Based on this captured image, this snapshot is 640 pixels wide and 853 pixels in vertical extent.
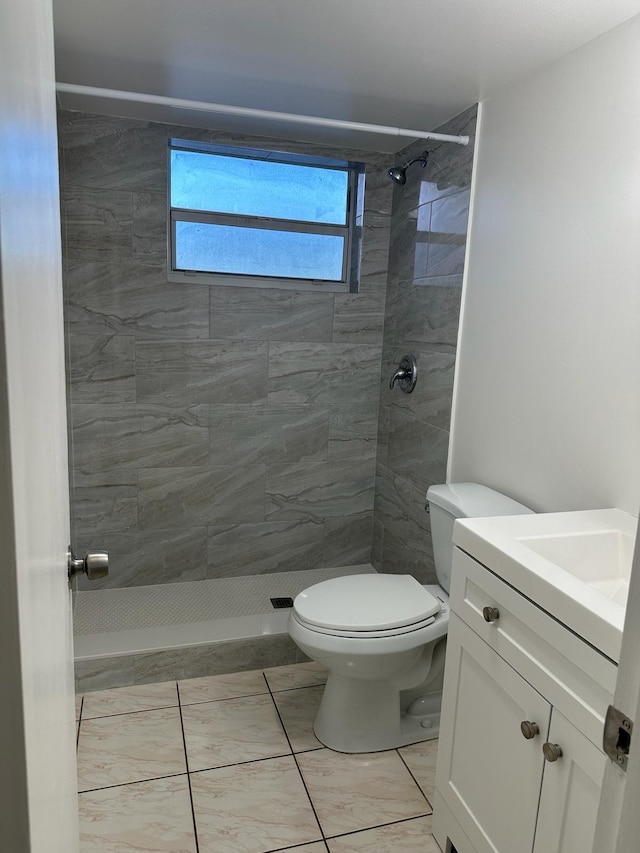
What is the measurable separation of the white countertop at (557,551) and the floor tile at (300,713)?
1.04 m

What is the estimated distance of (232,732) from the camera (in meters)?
2.14

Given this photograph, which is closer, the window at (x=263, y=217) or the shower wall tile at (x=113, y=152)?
the shower wall tile at (x=113, y=152)

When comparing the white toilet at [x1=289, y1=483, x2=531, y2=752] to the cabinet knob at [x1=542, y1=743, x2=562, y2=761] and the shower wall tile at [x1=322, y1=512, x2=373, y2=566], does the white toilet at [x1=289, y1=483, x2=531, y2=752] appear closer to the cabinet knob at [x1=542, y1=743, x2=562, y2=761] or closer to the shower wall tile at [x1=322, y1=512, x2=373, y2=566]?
the cabinet knob at [x1=542, y1=743, x2=562, y2=761]

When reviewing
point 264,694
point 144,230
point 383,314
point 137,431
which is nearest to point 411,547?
point 264,694

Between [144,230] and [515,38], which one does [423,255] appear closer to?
[515,38]

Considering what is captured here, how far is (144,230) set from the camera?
2701 millimetres

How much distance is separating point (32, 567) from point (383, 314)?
269 cm

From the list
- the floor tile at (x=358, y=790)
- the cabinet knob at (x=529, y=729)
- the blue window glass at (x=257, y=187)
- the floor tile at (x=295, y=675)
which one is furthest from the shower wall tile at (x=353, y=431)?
the cabinet knob at (x=529, y=729)

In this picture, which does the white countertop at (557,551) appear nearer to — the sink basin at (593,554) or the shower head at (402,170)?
the sink basin at (593,554)

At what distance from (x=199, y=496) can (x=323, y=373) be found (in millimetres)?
870

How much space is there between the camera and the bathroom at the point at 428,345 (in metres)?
1.73

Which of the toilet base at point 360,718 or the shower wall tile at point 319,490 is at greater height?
the shower wall tile at point 319,490

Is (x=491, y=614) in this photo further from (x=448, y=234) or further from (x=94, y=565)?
(x=448, y=234)

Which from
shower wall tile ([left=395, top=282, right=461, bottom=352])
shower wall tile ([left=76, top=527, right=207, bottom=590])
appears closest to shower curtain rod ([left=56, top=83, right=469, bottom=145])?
shower wall tile ([left=395, top=282, right=461, bottom=352])
